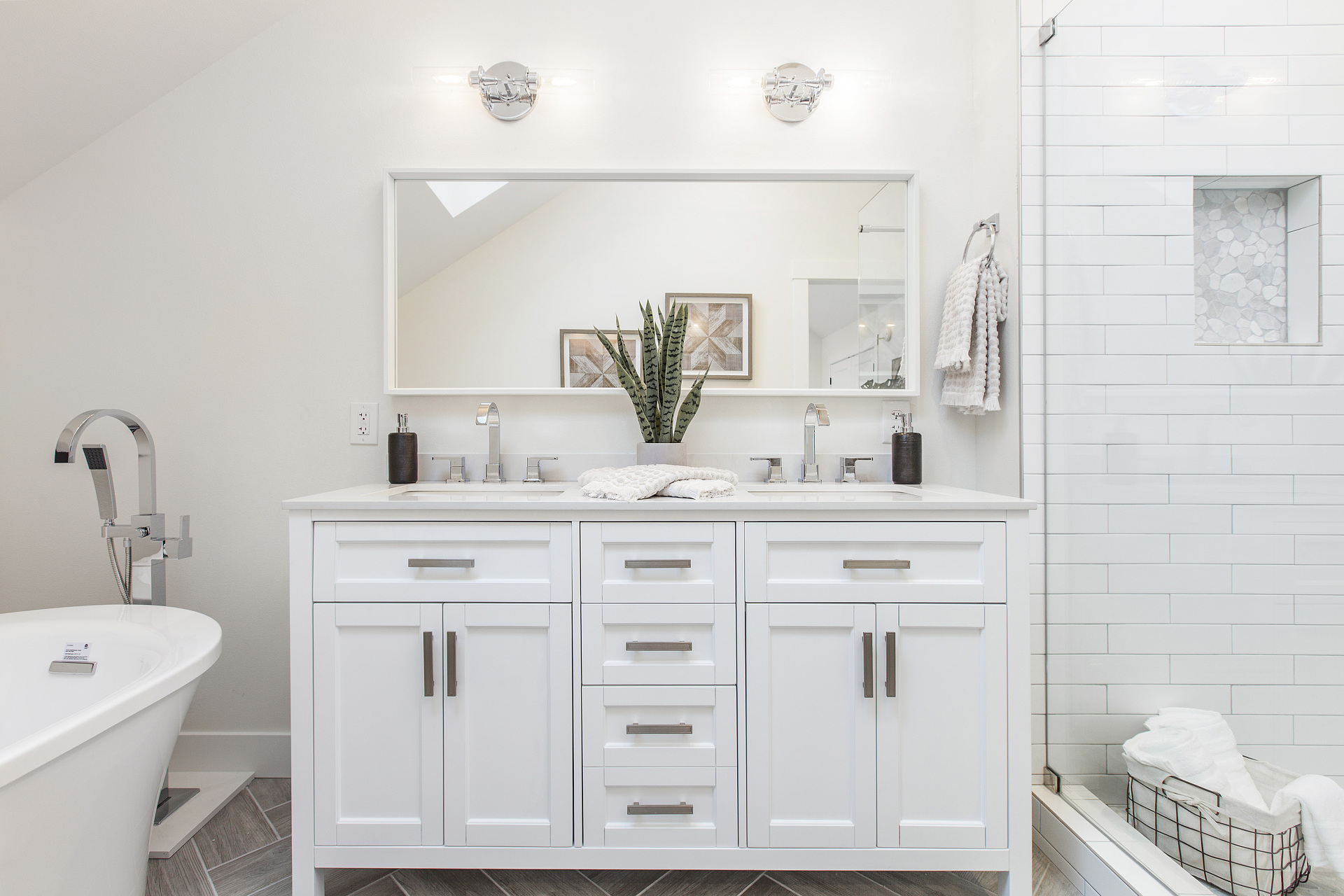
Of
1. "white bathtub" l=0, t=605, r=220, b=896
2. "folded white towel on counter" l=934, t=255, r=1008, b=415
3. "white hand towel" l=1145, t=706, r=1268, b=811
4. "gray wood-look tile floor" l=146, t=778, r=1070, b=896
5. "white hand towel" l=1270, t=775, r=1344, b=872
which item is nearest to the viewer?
"white bathtub" l=0, t=605, r=220, b=896

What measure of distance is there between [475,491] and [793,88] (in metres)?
1.51

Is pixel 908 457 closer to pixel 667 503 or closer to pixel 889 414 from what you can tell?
pixel 889 414

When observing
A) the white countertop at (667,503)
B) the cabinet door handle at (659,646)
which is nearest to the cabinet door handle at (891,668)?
the white countertop at (667,503)

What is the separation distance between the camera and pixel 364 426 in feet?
6.04

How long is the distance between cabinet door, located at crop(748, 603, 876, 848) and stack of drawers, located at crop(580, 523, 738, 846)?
52mm

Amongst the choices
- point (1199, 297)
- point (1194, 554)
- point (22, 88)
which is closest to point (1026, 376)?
point (1199, 297)

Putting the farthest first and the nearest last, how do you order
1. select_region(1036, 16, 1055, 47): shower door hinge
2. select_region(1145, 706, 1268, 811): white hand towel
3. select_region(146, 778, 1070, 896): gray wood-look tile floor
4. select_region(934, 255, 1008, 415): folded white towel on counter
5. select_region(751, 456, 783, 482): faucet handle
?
select_region(751, 456, 783, 482): faucet handle < select_region(934, 255, 1008, 415): folded white towel on counter < select_region(1036, 16, 1055, 47): shower door hinge < select_region(146, 778, 1070, 896): gray wood-look tile floor < select_region(1145, 706, 1268, 811): white hand towel

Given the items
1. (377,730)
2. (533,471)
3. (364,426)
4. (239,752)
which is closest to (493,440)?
(533,471)

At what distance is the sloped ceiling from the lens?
62.8 inches

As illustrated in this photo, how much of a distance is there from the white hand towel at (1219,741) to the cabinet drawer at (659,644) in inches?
37.5

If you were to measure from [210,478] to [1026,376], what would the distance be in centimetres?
241

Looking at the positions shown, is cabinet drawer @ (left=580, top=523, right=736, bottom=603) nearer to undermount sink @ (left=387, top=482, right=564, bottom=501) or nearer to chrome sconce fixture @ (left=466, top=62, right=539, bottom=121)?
undermount sink @ (left=387, top=482, right=564, bottom=501)

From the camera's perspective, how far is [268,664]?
1861 mm

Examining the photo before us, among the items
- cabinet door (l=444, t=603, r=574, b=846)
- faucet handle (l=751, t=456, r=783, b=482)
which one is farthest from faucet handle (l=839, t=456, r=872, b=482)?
cabinet door (l=444, t=603, r=574, b=846)
